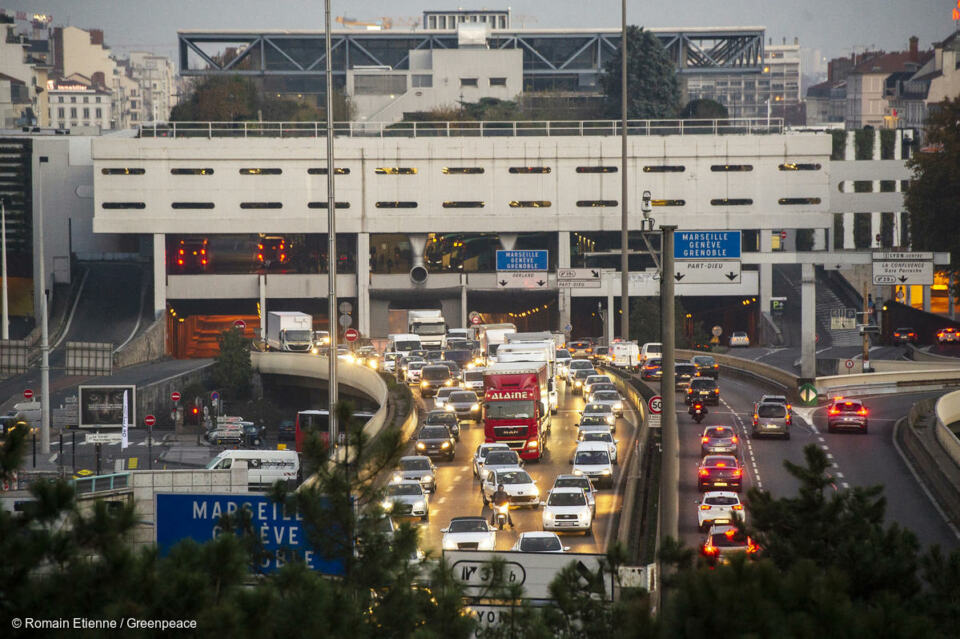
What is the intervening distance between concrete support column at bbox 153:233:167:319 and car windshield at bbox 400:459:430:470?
64698mm

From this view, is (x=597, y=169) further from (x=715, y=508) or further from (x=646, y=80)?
(x=715, y=508)

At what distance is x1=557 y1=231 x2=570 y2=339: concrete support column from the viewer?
105625mm

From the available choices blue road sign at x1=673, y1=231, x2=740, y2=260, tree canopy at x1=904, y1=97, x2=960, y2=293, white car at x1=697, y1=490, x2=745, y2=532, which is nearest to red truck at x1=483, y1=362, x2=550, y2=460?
blue road sign at x1=673, y1=231, x2=740, y2=260

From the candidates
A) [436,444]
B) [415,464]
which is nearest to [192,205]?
[436,444]

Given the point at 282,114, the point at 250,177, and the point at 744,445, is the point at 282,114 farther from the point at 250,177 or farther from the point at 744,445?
the point at 744,445

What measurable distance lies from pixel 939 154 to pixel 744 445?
148ft

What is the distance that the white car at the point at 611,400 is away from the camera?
57.2 m

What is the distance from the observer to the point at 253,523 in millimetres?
15578

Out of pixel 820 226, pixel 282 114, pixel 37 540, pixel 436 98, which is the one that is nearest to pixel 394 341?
pixel 820 226

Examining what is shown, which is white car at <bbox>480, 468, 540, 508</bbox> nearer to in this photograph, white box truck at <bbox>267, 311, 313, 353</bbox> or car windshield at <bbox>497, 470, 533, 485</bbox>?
car windshield at <bbox>497, 470, 533, 485</bbox>

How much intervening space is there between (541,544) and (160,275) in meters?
79.5

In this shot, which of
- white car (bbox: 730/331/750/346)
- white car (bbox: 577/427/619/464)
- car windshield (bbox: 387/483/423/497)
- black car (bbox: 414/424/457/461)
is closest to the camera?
car windshield (bbox: 387/483/423/497)

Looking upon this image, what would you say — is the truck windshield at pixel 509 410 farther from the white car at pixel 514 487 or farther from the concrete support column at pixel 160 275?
the concrete support column at pixel 160 275

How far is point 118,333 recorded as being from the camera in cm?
10212
